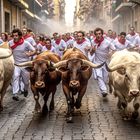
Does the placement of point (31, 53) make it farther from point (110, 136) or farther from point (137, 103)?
point (110, 136)

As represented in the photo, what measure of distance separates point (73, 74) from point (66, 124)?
3.15 feet

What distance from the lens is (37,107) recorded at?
34.6 ft

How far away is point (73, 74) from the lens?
980 cm

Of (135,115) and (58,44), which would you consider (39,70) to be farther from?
(58,44)

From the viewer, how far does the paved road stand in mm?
8539

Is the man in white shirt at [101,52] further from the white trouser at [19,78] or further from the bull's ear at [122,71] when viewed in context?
the bull's ear at [122,71]

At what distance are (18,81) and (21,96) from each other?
0.62 m

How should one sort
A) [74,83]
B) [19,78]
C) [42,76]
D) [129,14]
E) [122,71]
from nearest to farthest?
[74,83] → [122,71] → [42,76] → [19,78] → [129,14]

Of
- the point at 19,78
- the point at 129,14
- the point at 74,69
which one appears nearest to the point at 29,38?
the point at 19,78

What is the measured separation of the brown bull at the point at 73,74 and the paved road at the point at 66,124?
389mm

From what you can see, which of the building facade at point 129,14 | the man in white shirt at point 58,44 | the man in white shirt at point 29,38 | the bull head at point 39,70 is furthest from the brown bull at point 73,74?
the building facade at point 129,14

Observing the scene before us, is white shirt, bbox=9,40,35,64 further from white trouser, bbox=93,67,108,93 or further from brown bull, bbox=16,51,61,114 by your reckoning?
brown bull, bbox=16,51,61,114

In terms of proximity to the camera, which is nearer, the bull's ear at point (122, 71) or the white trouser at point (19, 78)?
the bull's ear at point (122, 71)

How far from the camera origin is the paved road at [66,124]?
8.54m
